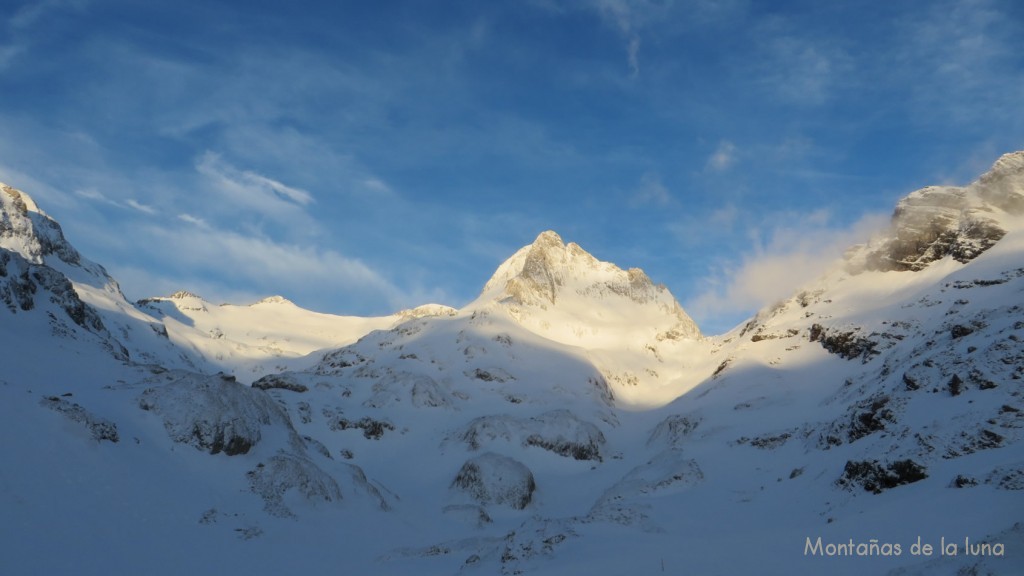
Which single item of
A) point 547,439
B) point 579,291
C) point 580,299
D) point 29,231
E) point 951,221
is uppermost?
point 951,221

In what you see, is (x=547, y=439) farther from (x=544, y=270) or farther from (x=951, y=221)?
(x=544, y=270)

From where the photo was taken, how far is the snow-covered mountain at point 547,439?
24391 millimetres

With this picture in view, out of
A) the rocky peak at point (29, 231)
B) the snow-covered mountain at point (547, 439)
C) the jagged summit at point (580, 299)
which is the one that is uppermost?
the jagged summit at point (580, 299)

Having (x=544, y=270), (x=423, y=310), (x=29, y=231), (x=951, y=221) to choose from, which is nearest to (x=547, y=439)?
(x=951, y=221)

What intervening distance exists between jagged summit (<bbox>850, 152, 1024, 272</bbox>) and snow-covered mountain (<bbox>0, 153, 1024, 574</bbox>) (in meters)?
0.39

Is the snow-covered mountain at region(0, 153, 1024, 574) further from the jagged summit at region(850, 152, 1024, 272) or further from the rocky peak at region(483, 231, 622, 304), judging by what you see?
the rocky peak at region(483, 231, 622, 304)

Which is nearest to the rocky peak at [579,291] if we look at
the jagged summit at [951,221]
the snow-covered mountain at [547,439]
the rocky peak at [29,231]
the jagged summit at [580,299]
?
the jagged summit at [580,299]

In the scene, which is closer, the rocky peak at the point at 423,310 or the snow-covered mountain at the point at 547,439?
the snow-covered mountain at the point at 547,439

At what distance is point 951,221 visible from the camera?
8644 centimetres

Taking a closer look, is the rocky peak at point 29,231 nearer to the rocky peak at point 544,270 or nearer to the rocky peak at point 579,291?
the rocky peak at point 579,291

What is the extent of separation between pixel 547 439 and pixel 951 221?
211 feet

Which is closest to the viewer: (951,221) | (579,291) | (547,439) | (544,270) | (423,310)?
(547,439)

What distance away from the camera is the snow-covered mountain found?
24.4 meters

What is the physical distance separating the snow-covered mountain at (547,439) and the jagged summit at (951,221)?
1.28ft
